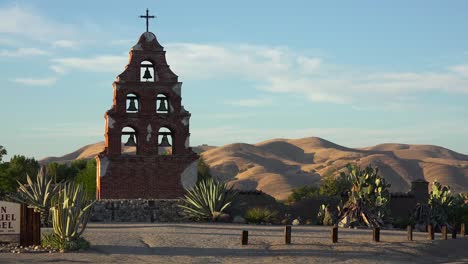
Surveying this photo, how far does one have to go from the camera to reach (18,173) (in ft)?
205

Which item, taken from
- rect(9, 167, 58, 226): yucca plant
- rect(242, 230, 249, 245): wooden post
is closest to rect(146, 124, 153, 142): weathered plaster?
rect(9, 167, 58, 226): yucca plant

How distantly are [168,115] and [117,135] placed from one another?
2.32 m

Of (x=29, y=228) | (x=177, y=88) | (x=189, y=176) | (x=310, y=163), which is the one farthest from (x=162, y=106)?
(x=310, y=163)

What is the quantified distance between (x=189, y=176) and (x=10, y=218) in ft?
48.8

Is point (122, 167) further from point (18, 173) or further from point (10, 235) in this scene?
point (18, 173)

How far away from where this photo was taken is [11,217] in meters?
25.4

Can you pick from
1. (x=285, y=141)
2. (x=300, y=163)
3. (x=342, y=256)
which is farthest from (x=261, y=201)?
(x=285, y=141)

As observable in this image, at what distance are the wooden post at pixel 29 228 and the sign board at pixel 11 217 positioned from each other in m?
0.11

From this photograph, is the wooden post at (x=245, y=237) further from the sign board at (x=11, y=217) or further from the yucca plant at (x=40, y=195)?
the yucca plant at (x=40, y=195)

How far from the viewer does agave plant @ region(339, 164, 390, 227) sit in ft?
117

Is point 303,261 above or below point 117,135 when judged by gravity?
below

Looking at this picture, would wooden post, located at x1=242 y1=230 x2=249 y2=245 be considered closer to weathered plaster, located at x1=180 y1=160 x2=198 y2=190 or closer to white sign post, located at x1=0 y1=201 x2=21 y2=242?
white sign post, located at x1=0 y1=201 x2=21 y2=242

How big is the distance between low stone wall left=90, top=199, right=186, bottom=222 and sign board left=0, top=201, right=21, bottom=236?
36.7 feet

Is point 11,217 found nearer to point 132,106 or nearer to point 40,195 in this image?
point 40,195
